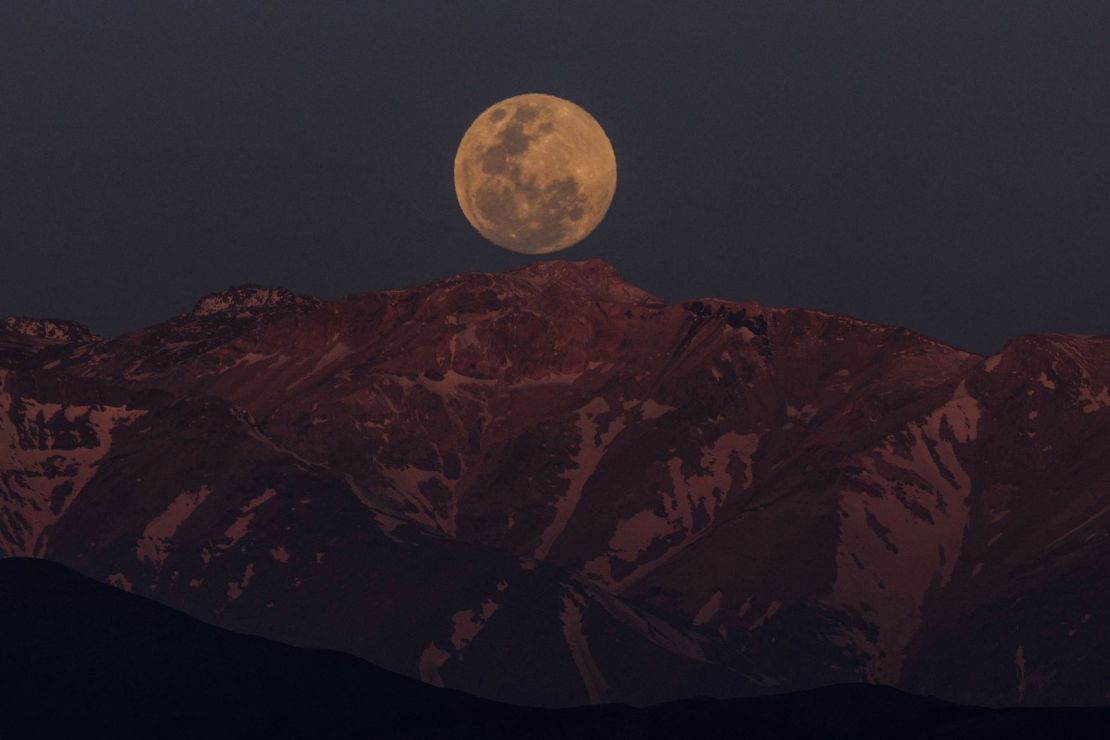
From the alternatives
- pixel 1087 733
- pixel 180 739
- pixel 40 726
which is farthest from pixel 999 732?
pixel 40 726

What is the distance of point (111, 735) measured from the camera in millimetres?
198750

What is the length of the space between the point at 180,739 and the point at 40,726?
13.1 metres

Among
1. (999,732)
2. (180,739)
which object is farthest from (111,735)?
(999,732)

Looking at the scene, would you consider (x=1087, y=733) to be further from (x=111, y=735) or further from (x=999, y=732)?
(x=111, y=735)

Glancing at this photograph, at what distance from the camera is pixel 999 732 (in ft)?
655

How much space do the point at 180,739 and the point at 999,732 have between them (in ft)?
255

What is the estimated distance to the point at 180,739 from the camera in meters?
200

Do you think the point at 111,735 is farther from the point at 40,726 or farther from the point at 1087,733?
the point at 1087,733

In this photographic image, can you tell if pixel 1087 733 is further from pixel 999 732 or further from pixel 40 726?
pixel 40 726

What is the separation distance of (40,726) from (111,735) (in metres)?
6.65

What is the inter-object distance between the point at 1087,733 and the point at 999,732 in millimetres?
8105

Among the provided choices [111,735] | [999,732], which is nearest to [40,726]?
[111,735]

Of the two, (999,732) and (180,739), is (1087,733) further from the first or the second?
(180,739)
